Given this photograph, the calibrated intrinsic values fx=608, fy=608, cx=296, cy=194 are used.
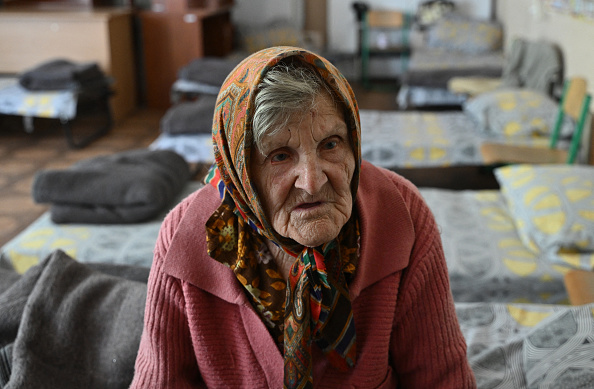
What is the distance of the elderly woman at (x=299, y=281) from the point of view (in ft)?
3.25

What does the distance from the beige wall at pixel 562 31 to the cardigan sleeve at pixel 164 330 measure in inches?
107

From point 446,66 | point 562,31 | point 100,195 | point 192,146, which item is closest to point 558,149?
point 562,31

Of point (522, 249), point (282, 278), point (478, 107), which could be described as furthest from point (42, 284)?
point (478, 107)

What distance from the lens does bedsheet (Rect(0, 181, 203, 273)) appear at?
6.93 feet

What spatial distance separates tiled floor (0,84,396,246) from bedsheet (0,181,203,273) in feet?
3.20

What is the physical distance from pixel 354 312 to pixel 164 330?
0.34 metres

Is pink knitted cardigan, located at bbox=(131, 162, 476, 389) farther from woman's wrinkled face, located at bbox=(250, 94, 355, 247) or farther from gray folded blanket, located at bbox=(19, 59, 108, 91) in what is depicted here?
gray folded blanket, located at bbox=(19, 59, 108, 91)

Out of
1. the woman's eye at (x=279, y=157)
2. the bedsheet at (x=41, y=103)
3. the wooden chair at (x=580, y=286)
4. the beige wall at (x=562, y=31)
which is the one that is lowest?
the wooden chair at (x=580, y=286)

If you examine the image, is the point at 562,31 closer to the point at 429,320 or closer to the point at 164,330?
the point at 429,320

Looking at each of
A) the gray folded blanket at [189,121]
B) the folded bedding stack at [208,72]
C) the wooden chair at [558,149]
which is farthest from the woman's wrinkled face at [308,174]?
the folded bedding stack at [208,72]

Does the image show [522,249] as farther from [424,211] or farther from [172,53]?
[172,53]

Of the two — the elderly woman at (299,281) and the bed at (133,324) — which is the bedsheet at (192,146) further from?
the elderly woman at (299,281)

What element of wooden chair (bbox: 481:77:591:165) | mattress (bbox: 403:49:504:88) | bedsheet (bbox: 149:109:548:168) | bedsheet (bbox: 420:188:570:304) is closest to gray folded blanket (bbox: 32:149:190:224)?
bedsheet (bbox: 420:188:570:304)

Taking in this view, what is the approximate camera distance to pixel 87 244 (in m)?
2.18
